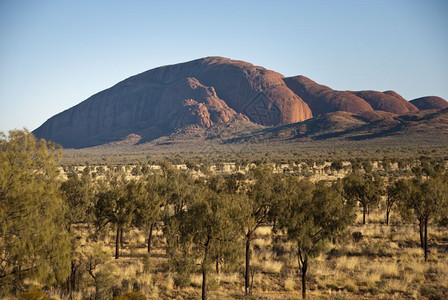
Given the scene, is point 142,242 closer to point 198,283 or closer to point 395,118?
point 198,283

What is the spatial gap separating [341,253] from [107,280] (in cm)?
1493

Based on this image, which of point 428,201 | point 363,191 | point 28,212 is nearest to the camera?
point 28,212

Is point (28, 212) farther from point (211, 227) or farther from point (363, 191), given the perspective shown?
point (363, 191)

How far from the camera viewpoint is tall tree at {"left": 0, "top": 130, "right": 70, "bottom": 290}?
10695 mm

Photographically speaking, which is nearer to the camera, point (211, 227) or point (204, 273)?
point (211, 227)

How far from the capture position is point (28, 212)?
36.1 feet

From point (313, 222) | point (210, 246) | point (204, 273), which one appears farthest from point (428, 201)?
point (204, 273)

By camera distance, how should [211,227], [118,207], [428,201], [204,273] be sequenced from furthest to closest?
[118,207] < [428,201] < [204,273] < [211,227]

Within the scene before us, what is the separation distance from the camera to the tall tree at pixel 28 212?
1070cm

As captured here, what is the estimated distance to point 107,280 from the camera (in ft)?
50.5

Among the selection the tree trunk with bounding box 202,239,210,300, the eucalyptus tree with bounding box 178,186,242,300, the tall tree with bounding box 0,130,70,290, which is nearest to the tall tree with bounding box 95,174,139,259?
the eucalyptus tree with bounding box 178,186,242,300

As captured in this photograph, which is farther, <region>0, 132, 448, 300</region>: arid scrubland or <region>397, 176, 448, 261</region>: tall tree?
<region>397, 176, 448, 261</region>: tall tree

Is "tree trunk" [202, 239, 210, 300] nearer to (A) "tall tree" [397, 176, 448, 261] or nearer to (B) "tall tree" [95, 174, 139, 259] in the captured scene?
(B) "tall tree" [95, 174, 139, 259]

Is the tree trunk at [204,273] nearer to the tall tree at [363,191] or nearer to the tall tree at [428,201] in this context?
the tall tree at [428,201]
